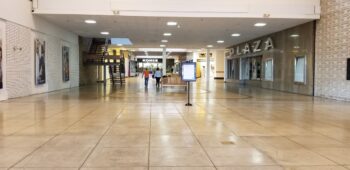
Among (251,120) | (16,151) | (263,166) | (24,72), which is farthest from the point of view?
(24,72)

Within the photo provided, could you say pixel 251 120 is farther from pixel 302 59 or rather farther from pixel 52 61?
pixel 52 61

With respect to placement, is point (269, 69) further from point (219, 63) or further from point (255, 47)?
point (219, 63)

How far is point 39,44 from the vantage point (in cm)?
1631

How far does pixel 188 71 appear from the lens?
1196 cm

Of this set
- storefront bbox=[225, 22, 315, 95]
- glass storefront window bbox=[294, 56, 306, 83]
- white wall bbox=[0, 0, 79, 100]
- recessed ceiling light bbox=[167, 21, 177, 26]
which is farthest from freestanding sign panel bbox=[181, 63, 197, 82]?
glass storefront window bbox=[294, 56, 306, 83]

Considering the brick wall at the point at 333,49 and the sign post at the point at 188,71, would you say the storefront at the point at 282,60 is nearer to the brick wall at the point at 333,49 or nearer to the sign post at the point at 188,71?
the brick wall at the point at 333,49

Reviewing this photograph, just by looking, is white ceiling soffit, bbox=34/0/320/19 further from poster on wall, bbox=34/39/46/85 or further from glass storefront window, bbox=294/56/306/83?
glass storefront window, bbox=294/56/306/83

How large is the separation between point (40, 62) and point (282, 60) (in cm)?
1346

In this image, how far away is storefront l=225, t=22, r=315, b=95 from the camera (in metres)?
17.0

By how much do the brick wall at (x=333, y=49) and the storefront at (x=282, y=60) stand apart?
0.68m

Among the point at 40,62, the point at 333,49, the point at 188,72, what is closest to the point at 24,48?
the point at 40,62

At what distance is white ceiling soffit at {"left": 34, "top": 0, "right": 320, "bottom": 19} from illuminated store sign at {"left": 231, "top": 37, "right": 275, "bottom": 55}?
6.15 metres

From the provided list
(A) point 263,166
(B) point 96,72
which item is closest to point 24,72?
(A) point 263,166

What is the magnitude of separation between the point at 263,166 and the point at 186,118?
14.1ft
